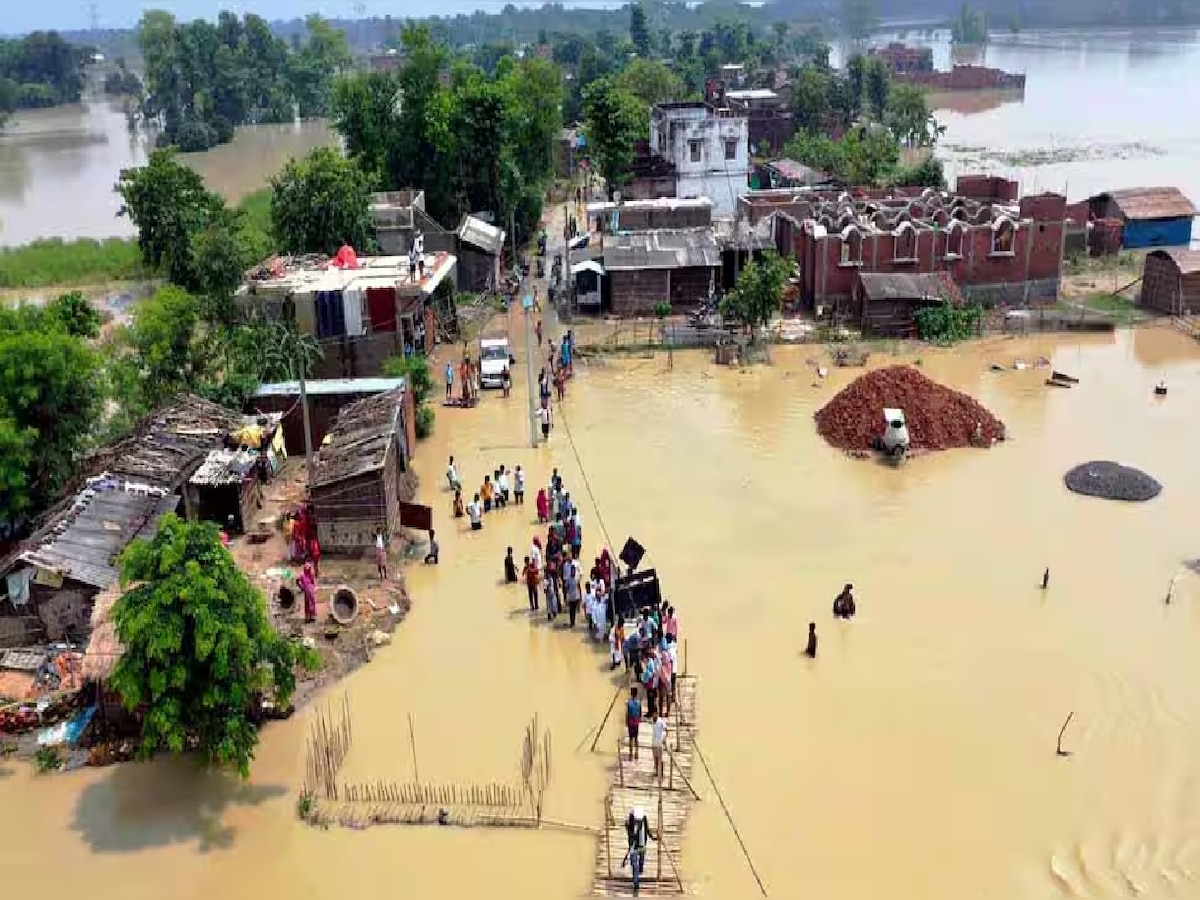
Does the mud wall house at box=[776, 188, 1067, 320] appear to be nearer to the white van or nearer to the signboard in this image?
Result: the white van

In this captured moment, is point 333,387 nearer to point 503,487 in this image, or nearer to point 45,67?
point 503,487

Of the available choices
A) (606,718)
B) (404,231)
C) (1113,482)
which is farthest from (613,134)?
(606,718)

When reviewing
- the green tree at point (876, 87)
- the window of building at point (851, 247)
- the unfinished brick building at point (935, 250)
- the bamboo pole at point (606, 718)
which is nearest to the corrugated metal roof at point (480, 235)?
the unfinished brick building at point (935, 250)

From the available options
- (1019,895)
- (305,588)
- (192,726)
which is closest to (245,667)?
(192,726)

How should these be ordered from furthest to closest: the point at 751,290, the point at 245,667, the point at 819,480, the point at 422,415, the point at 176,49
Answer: the point at 176,49 < the point at 751,290 < the point at 422,415 < the point at 819,480 < the point at 245,667

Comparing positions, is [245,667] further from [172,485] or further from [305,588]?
[172,485]

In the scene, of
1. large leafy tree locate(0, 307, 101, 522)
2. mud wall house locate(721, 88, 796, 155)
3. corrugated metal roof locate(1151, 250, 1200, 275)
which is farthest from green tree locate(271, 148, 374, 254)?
mud wall house locate(721, 88, 796, 155)
